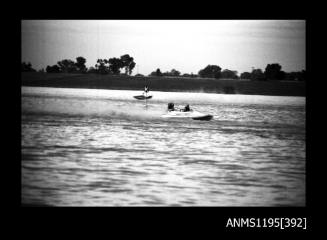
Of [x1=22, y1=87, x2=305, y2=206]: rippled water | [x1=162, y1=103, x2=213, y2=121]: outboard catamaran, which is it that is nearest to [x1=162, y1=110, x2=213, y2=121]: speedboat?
[x1=162, y1=103, x2=213, y2=121]: outboard catamaran

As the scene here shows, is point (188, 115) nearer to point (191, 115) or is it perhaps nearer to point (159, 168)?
point (191, 115)

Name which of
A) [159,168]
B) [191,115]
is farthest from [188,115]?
[159,168]

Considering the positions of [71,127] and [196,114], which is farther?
[196,114]

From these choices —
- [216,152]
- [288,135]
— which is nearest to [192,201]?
[216,152]

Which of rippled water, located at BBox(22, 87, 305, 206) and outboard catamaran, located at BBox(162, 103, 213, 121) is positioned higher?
outboard catamaran, located at BBox(162, 103, 213, 121)

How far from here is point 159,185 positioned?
1311 cm

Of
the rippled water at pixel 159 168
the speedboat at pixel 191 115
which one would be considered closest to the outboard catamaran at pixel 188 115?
the speedboat at pixel 191 115

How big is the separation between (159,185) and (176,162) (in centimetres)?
395

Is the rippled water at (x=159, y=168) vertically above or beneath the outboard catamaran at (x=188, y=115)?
beneath

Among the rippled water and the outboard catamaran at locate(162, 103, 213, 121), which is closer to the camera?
the rippled water

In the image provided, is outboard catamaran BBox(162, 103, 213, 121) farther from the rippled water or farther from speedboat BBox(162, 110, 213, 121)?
the rippled water

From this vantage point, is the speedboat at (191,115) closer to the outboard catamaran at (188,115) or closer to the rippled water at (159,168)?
the outboard catamaran at (188,115)

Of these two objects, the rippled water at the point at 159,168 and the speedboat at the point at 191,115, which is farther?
the speedboat at the point at 191,115
